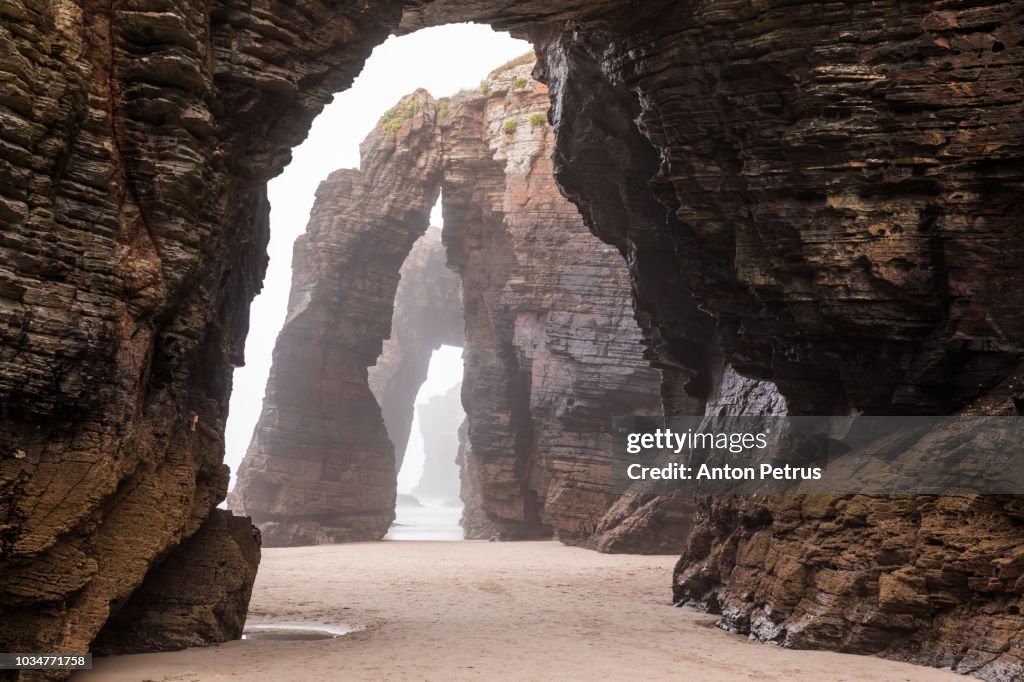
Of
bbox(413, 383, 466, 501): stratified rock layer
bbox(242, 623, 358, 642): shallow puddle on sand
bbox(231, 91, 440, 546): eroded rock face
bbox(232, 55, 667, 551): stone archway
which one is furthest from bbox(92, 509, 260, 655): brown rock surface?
bbox(413, 383, 466, 501): stratified rock layer

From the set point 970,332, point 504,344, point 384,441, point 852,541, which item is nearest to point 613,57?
point 970,332

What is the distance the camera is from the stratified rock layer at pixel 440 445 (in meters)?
110

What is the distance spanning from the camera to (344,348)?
→ 40.9m

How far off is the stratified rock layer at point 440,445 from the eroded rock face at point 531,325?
60.8 m

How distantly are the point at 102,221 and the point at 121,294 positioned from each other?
0.93 m

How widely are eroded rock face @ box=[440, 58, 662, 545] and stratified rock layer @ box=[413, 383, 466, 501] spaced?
199 ft

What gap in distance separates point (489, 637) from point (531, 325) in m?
23.4

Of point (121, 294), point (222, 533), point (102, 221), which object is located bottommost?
point (222, 533)

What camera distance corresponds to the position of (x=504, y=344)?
131 ft

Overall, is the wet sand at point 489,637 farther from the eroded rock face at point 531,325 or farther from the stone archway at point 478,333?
the stone archway at point 478,333

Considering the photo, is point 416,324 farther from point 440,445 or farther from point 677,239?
point 440,445

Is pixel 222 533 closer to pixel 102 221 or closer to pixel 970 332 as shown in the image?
→ pixel 102 221

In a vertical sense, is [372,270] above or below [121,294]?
above

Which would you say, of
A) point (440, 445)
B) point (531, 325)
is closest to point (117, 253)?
point (531, 325)
